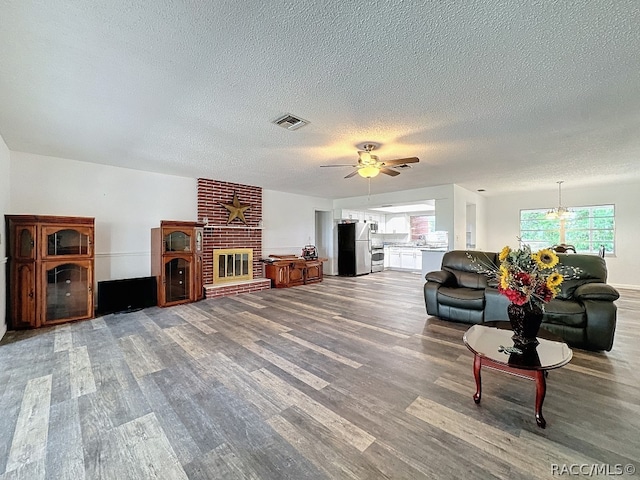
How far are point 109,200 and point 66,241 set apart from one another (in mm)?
1026

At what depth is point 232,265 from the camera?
19.9 ft

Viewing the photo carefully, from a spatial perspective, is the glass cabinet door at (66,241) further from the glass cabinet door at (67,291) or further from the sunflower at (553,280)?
the sunflower at (553,280)

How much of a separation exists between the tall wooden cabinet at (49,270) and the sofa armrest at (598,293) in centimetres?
631

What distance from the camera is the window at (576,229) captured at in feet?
21.6

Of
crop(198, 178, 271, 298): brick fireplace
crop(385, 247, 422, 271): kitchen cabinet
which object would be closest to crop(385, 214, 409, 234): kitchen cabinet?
crop(385, 247, 422, 271): kitchen cabinet

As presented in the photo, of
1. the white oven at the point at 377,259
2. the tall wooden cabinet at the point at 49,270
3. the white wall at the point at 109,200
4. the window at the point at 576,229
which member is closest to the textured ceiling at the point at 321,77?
the white wall at the point at 109,200

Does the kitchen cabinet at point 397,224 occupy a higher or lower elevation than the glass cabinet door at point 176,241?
higher

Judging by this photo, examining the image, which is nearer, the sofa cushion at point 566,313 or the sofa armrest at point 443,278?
the sofa cushion at point 566,313

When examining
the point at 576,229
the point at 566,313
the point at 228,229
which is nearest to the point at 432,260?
the point at 566,313

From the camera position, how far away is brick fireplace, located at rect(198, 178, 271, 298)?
5.62 m

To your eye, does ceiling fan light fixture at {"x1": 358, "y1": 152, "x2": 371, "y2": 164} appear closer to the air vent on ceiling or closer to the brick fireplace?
the air vent on ceiling

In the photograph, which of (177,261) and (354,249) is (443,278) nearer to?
(354,249)

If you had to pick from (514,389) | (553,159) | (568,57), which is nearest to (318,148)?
(568,57)

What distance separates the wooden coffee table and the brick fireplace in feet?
15.1
